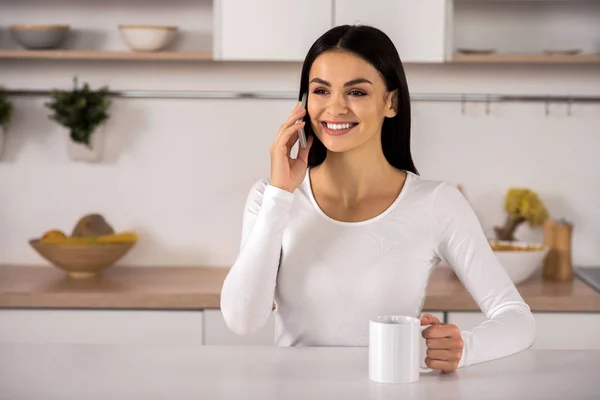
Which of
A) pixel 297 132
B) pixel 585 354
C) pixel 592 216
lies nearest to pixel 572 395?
pixel 585 354

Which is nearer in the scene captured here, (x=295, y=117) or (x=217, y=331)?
(x=295, y=117)

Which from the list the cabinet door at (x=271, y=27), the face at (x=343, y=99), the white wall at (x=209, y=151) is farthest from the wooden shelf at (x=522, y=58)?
the face at (x=343, y=99)

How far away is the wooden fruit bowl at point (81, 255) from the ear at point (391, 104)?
1.39 metres

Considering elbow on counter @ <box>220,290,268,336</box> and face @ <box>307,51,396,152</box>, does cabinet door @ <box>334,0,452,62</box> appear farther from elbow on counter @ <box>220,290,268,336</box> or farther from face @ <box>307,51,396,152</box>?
elbow on counter @ <box>220,290,268,336</box>

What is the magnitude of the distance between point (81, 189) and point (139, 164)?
0.75ft

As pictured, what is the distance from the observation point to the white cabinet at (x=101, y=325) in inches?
112

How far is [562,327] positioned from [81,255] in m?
1.53

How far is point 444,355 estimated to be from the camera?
60.3 inches

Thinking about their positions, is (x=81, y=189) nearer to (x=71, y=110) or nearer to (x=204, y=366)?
(x=71, y=110)

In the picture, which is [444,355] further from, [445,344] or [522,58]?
[522,58]

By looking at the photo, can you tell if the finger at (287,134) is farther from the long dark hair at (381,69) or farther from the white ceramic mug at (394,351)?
the white ceramic mug at (394,351)

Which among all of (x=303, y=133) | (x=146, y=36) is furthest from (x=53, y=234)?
(x=303, y=133)

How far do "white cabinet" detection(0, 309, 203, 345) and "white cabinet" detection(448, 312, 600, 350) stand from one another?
0.81 m

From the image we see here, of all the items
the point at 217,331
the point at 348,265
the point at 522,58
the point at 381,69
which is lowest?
the point at 217,331
